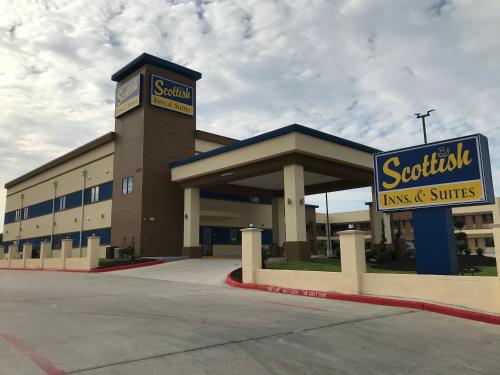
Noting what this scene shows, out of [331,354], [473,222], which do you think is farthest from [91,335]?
[473,222]

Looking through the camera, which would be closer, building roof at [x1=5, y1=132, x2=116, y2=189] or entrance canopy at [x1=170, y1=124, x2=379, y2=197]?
entrance canopy at [x1=170, y1=124, x2=379, y2=197]

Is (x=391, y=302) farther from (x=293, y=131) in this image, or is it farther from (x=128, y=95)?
(x=128, y=95)

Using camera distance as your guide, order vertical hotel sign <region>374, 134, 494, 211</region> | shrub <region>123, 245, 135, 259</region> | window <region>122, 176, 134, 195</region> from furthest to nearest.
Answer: window <region>122, 176, 134, 195</region>, shrub <region>123, 245, 135, 259</region>, vertical hotel sign <region>374, 134, 494, 211</region>

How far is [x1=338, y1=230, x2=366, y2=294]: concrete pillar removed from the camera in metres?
13.0

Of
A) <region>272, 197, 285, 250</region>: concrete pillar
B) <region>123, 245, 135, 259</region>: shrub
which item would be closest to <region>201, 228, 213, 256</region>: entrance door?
<region>272, 197, 285, 250</region>: concrete pillar

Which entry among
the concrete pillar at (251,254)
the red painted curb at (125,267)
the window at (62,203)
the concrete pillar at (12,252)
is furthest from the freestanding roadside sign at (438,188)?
the concrete pillar at (12,252)

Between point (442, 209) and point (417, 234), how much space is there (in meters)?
1.05

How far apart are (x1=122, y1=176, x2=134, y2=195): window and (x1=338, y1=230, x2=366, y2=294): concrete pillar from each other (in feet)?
77.6

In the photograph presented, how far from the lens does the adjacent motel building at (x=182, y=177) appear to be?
24531 millimetres

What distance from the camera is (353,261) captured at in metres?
13.1

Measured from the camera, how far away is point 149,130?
Result: 33.4 meters

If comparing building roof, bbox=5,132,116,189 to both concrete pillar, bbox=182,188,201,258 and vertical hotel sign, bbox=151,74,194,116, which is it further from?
concrete pillar, bbox=182,188,201,258

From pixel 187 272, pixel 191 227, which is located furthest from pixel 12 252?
pixel 187 272

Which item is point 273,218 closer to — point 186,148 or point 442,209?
point 186,148
